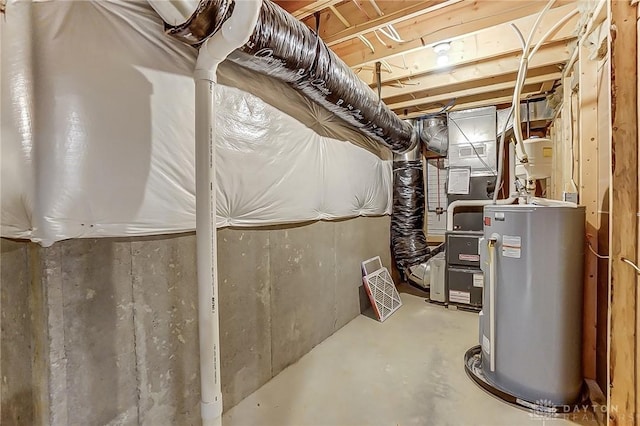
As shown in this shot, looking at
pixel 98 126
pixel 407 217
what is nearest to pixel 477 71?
pixel 407 217

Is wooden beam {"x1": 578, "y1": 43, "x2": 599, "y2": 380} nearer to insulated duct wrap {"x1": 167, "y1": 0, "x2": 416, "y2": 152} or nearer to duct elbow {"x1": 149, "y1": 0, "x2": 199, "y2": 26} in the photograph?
insulated duct wrap {"x1": 167, "y1": 0, "x2": 416, "y2": 152}

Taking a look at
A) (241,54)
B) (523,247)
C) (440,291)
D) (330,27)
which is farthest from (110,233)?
(440,291)

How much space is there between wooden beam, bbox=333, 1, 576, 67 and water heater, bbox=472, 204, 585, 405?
1.30 metres

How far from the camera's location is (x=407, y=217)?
4.26m

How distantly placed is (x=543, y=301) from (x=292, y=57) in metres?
2.06

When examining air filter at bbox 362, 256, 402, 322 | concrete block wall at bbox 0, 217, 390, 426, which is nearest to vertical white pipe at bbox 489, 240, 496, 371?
air filter at bbox 362, 256, 402, 322

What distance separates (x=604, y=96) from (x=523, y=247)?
1.05 meters

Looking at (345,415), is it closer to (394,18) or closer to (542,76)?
(394,18)

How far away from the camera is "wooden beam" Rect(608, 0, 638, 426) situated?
4.86 ft

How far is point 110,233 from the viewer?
4.00ft

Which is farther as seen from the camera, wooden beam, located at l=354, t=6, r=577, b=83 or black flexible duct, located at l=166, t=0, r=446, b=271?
wooden beam, located at l=354, t=6, r=577, b=83

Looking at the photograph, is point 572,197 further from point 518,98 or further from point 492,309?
point 492,309

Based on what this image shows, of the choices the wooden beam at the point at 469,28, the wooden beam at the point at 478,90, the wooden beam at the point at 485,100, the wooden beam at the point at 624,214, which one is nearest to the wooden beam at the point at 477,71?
the wooden beam at the point at 478,90

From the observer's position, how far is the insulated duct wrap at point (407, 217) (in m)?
4.23
